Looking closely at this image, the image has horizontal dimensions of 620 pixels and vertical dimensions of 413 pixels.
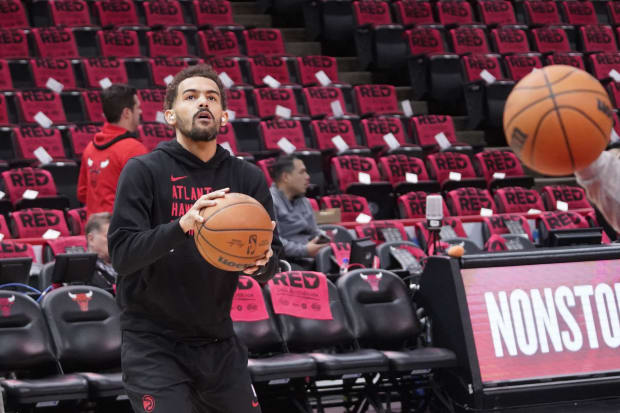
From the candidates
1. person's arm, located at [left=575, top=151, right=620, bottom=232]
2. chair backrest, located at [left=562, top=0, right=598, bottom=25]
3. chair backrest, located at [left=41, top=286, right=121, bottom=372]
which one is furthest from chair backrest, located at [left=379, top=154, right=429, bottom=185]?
person's arm, located at [left=575, top=151, right=620, bottom=232]

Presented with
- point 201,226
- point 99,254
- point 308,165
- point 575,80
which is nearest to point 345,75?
point 308,165

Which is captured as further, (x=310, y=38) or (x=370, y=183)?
(x=310, y=38)

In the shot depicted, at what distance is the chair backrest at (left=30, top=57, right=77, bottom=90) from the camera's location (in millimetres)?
10242

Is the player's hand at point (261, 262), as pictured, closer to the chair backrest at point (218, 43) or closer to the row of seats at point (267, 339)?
the row of seats at point (267, 339)

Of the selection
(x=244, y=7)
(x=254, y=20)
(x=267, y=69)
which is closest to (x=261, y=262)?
(x=267, y=69)

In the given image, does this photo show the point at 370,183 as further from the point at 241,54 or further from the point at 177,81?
the point at 177,81

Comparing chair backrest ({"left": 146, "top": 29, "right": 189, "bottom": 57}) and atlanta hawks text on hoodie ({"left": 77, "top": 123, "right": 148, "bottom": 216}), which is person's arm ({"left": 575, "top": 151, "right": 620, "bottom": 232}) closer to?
atlanta hawks text on hoodie ({"left": 77, "top": 123, "right": 148, "bottom": 216})

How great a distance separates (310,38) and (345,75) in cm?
84

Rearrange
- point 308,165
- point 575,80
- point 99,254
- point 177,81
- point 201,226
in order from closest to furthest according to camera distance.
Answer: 1. point 201,226
2. point 177,81
3. point 575,80
4. point 99,254
5. point 308,165

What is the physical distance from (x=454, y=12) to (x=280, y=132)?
452 cm

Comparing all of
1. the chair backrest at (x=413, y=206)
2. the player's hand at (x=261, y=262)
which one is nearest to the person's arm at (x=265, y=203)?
the player's hand at (x=261, y=262)

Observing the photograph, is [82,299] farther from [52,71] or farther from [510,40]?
[510,40]

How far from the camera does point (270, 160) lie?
9102mm

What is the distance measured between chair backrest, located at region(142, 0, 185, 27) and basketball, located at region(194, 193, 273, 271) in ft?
31.3
